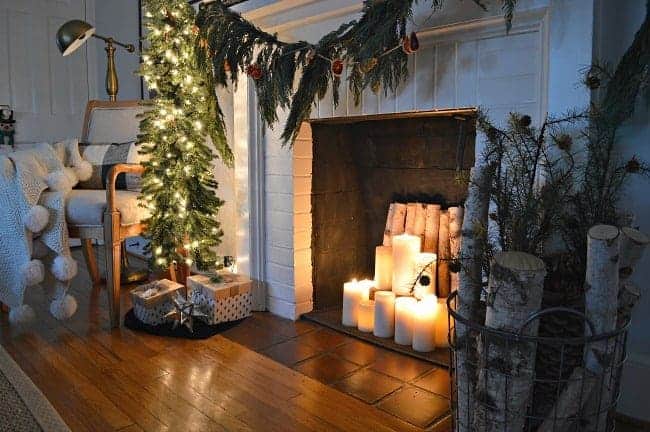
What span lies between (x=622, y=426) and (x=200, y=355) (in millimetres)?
1385

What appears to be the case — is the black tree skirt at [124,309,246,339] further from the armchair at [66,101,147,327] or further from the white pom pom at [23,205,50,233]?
the white pom pom at [23,205,50,233]

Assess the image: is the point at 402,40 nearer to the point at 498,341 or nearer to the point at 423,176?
the point at 423,176

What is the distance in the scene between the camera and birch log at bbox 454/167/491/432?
1.34m

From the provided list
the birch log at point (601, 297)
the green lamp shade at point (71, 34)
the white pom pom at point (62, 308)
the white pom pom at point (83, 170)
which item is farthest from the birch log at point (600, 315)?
the green lamp shade at point (71, 34)

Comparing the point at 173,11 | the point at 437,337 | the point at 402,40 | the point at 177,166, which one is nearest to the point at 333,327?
the point at 437,337

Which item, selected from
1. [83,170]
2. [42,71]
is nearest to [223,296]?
[83,170]

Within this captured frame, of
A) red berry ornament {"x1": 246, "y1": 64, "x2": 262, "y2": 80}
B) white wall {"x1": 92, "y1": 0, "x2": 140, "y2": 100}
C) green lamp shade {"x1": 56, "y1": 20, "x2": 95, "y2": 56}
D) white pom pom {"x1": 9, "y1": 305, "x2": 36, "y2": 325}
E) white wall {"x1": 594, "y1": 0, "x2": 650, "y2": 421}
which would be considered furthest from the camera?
white wall {"x1": 92, "y1": 0, "x2": 140, "y2": 100}

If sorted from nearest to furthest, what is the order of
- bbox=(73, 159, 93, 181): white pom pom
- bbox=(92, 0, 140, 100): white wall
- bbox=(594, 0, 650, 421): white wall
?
bbox=(594, 0, 650, 421): white wall
bbox=(73, 159, 93, 181): white pom pom
bbox=(92, 0, 140, 100): white wall

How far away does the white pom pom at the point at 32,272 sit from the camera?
2.30m

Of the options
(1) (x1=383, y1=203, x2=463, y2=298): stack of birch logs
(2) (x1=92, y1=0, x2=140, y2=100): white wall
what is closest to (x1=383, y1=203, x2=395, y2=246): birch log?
(1) (x1=383, y1=203, x2=463, y2=298): stack of birch logs

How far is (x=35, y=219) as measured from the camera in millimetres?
2287

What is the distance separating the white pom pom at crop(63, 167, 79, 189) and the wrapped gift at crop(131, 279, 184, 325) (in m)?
0.55

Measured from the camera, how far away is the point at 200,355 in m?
2.12

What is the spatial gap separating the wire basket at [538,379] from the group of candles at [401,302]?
2.37ft
